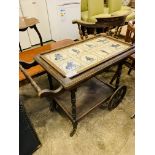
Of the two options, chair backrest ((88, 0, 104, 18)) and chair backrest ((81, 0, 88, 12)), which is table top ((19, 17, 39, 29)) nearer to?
chair backrest ((88, 0, 104, 18))

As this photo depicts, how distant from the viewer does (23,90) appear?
203 centimetres

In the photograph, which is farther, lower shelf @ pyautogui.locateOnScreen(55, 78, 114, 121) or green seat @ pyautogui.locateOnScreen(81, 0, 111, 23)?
green seat @ pyautogui.locateOnScreen(81, 0, 111, 23)

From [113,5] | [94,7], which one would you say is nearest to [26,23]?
[94,7]

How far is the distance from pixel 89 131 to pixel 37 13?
8.00 feet

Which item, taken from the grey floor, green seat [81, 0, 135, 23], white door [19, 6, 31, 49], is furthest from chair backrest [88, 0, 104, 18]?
the grey floor

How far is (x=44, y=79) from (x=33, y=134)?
3.38ft

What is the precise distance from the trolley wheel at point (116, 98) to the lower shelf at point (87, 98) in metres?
0.05

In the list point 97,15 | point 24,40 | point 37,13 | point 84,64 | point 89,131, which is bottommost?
point 89,131

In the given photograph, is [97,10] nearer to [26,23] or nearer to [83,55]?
[26,23]

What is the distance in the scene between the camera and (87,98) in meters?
1.59

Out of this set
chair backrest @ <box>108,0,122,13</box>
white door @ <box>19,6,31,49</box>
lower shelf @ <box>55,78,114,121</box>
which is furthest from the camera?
chair backrest @ <box>108,0,122,13</box>

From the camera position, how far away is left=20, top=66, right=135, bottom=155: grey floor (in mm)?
1351

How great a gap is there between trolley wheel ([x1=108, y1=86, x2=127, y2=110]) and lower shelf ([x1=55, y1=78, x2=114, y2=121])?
0.05 metres
